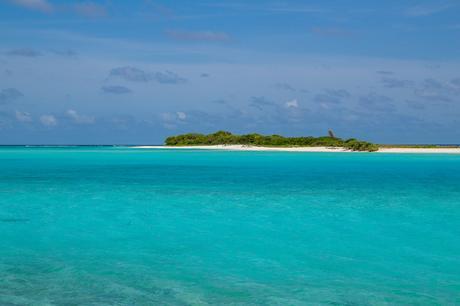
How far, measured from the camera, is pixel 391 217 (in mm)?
20125

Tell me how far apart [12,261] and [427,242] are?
1115cm

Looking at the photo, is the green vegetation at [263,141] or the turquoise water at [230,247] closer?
the turquoise water at [230,247]

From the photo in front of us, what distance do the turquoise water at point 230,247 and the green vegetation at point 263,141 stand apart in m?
80.3

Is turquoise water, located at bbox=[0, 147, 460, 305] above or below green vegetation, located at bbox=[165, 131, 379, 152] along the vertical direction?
below

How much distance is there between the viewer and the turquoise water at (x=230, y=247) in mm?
9977

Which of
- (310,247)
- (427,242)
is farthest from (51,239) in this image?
(427,242)

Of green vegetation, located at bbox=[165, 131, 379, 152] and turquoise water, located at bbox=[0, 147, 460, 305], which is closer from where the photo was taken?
turquoise water, located at bbox=[0, 147, 460, 305]

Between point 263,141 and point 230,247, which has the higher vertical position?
point 263,141

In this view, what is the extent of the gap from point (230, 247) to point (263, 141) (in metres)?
114

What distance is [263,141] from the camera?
420 ft

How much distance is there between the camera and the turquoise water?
9977 millimetres

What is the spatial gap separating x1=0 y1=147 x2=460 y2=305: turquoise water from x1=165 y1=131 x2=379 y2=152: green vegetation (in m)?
80.3

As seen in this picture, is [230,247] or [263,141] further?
[263,141]

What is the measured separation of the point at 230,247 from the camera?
48.0 feet
